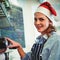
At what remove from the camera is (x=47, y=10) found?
1.67 m

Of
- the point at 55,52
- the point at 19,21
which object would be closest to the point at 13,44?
the point at 19,21

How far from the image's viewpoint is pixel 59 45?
1.55 metres

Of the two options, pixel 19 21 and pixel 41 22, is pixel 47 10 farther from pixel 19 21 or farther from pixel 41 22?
pixel 19 21

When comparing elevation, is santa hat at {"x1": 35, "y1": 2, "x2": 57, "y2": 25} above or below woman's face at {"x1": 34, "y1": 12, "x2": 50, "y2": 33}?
above

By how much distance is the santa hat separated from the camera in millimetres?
1664

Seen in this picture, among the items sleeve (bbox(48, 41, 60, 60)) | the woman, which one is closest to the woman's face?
the woman

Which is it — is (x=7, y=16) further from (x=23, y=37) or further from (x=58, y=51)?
(x=58, y=51)

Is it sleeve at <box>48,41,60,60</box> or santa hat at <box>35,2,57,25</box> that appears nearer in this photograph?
sleeve at <box>48,41,60,60</box>

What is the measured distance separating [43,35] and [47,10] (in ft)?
0.69

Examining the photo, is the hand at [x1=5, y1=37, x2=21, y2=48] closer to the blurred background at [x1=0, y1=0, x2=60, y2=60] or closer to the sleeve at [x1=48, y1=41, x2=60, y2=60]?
the blurred background at [x1=0, y1=0, x2=60, y2=60]

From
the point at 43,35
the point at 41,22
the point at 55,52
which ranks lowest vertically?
the point at 55,52

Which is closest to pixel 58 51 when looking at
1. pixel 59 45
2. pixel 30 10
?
pixel 59 45

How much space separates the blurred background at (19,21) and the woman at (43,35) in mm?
49

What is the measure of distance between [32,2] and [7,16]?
0.26 meters
